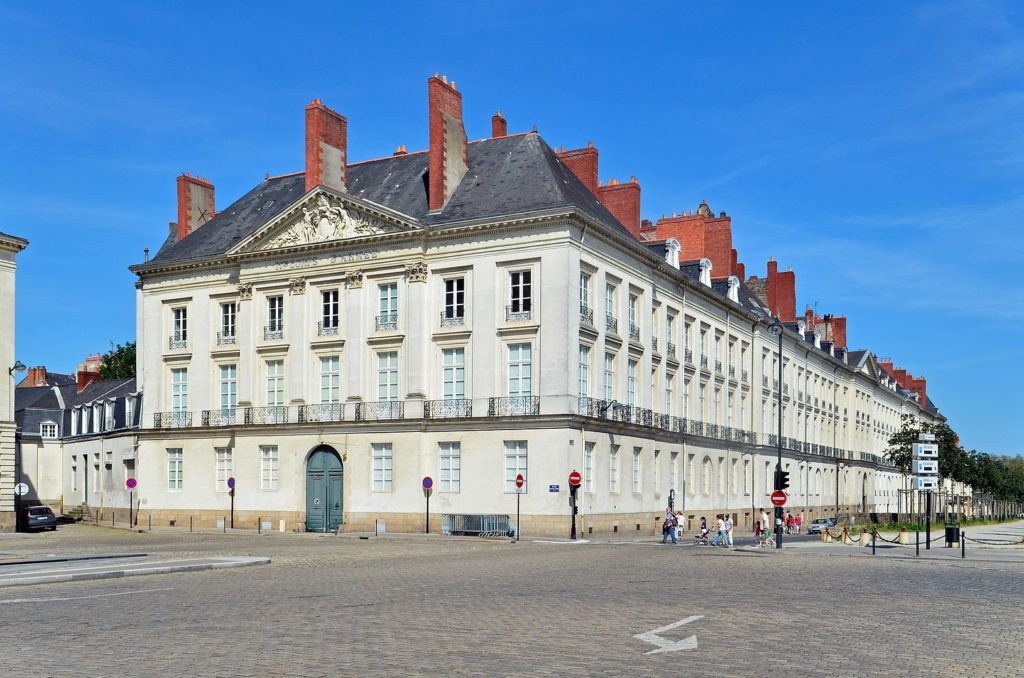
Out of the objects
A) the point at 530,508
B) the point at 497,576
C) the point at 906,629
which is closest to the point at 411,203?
the point at 530,508

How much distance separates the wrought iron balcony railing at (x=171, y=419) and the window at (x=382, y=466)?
11.6 meters

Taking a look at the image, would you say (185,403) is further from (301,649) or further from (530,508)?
(301,649)

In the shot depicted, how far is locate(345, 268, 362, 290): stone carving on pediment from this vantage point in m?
49.3

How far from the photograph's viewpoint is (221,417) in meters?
53.1

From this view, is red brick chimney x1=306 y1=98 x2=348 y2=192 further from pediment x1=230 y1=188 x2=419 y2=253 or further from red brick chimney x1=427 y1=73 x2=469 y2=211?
red brick chimney x1=427 y1=73 x2=469 y2=211

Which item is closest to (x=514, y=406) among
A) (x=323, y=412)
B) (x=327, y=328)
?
(x=323, y=412)

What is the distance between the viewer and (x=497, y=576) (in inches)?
886

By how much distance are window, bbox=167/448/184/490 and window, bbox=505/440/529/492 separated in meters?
18.3

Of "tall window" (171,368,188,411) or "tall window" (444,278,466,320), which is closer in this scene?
"tall window" (444,278,466,320)

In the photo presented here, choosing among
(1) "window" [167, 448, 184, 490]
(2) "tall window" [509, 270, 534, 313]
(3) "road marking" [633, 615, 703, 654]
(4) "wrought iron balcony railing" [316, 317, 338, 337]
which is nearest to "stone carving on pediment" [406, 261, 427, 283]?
(2) "tall window" [509, 270, 534, 313]

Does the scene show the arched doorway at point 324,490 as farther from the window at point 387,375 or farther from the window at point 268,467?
the window at point 387,375

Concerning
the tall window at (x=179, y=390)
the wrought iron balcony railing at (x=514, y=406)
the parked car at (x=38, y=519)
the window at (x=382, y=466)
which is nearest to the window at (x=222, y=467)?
the tall window at (x=179, y=390)

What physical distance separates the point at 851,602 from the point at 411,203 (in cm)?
3581

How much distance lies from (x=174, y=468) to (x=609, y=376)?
73.1ft
